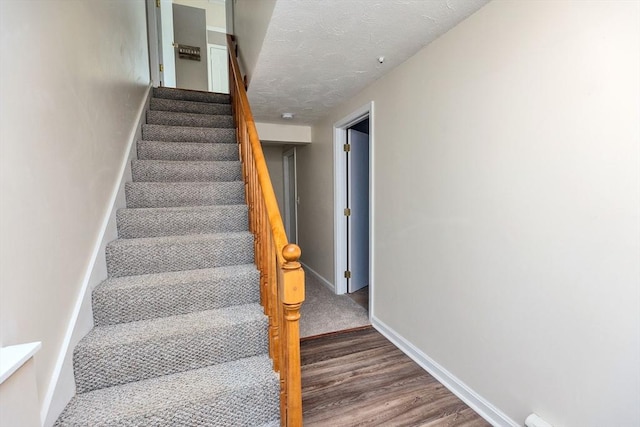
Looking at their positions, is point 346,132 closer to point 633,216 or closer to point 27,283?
point 633,216

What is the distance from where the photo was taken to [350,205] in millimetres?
3348

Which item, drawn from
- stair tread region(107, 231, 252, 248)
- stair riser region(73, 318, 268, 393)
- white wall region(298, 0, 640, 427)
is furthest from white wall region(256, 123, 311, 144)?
stair riser region(73, 318, 268, 393)

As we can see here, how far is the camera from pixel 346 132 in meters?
3.22

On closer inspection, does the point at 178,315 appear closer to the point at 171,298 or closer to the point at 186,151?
the point at 171,298

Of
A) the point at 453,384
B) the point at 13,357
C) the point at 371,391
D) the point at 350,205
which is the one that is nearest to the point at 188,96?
the point at 350,205

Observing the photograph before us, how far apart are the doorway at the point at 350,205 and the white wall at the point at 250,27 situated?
1108 millimetres

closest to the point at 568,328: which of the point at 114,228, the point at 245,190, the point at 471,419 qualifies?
the point at 471,419

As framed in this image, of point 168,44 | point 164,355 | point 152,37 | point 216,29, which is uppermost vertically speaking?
point 216,29

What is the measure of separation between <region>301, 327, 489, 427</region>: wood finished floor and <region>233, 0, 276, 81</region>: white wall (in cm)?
217

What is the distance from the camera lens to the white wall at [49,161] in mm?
997

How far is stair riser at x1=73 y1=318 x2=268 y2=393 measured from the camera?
1307 mm

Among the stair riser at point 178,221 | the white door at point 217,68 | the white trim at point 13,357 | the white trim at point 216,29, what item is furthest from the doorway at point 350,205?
the white trim at point 216,29

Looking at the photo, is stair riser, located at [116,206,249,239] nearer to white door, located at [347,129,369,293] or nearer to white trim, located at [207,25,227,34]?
white door, located at [347,129,369,293]

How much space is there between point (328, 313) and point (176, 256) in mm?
1679
